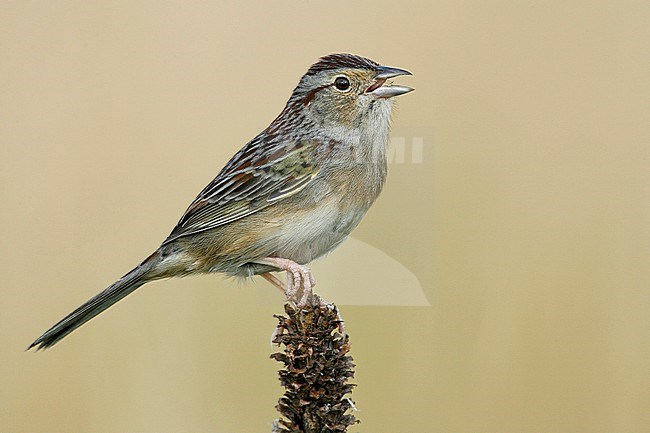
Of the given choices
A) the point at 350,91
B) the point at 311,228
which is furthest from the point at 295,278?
the point at 350,91

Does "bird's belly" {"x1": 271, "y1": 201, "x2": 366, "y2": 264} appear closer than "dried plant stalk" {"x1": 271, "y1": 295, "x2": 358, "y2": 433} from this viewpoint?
No

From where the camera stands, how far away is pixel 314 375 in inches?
64.4

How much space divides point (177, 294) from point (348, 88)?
0.75m

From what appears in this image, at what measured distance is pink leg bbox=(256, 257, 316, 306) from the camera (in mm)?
1811

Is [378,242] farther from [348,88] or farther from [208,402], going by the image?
[208,402]

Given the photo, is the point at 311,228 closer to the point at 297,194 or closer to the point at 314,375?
the point at 297,194

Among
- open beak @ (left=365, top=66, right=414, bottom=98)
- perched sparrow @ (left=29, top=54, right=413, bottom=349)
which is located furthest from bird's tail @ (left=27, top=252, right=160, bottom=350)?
open beak @ (left=365, top=66, right=414, bottom=98)

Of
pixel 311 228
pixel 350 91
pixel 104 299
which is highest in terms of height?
pixel 350 91

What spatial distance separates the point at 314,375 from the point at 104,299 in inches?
19.6

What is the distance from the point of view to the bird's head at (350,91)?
1878 mm

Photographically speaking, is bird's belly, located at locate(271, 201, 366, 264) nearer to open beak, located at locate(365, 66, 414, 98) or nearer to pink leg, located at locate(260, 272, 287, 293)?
pink leg, located at locate(260, 272, 287, 293)

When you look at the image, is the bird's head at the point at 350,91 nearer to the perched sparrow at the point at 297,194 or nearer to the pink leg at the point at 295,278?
the perched sparrow at the point at 297,194

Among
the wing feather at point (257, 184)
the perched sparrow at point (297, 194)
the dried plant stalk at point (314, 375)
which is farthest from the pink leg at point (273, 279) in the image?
the dried plant stalk at point (314, 375)

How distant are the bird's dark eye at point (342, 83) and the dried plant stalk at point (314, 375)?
Answer: 47 centimetres
